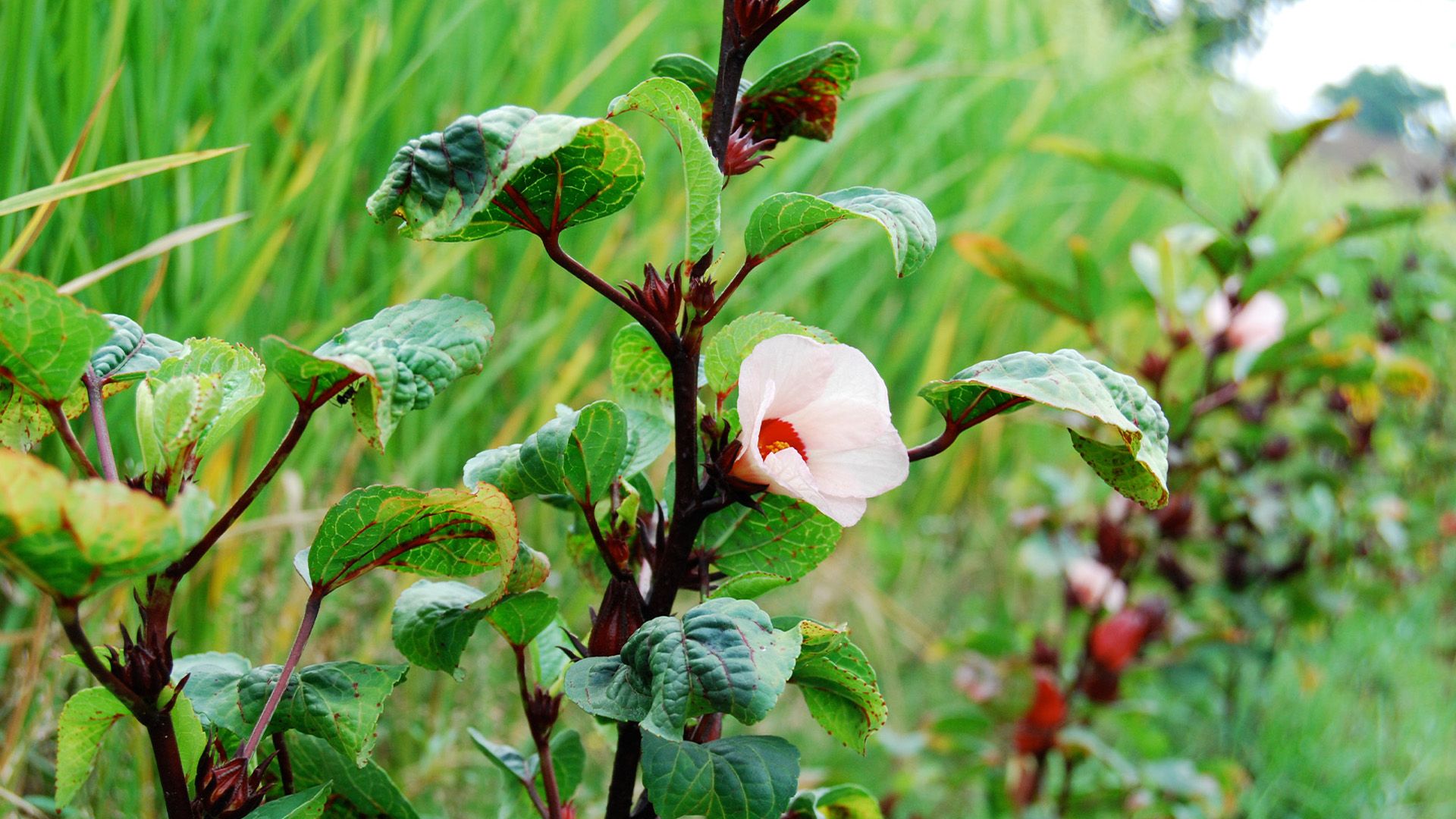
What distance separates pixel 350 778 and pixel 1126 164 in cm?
85

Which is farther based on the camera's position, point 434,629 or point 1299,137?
point 1299,137

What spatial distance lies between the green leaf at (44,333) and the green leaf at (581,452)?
14cm

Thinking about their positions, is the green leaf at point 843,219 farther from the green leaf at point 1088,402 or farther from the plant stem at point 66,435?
the plant stem at point 66,435

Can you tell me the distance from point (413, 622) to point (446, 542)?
4cm

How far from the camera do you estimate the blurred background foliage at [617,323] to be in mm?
873

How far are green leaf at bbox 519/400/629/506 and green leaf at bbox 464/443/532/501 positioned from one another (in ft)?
0.04

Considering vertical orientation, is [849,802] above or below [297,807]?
below

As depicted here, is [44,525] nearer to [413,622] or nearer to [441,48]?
[413,622]

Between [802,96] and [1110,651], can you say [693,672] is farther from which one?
[1110,651]

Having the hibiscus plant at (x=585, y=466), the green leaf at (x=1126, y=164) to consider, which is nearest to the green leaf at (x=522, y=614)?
the hibiscus plant at (x=585, y=466)

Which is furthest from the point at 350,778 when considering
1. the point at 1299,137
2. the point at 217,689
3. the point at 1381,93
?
the point at 1381,93

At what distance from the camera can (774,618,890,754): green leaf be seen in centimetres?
36

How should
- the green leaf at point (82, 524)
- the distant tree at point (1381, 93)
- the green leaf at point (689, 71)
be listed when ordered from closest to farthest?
the green leaf at point (82, 524) < the green leaf at point (689, 71) < the distant tree at point (1381, 93)

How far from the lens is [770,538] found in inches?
17.0
